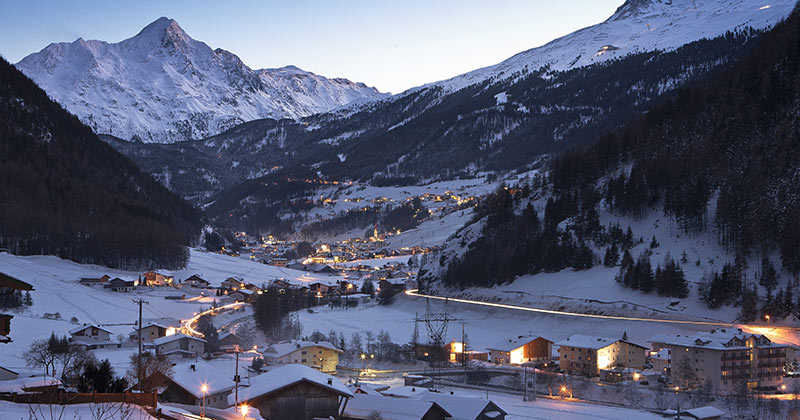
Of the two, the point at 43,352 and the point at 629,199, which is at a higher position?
the point at 629,199

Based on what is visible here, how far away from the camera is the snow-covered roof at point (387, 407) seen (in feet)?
132

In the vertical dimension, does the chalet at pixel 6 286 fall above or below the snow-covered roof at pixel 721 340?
above

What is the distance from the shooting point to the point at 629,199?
9719cm

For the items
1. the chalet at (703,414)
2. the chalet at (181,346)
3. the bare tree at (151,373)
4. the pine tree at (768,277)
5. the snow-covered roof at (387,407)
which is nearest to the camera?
the bare tree at (151,373)

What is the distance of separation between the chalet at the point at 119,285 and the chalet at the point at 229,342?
3081cm

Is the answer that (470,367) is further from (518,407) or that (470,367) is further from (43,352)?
(43,352)

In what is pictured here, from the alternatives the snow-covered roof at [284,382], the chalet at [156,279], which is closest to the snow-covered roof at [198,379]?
the snow-covered roof at [284,382]

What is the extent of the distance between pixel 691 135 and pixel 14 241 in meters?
87.2

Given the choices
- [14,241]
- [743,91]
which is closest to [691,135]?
[743,91]

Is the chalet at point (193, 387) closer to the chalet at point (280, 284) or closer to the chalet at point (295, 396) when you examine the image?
the chalet at point (295, 396)

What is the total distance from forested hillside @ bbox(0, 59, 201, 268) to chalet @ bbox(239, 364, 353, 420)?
7839 cm

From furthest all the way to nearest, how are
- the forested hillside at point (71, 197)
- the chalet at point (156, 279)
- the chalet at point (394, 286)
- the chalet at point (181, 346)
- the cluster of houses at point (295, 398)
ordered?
the forested hillside at point (71, 197) → the chalet at point (394, 286) → the chalet at point (156, 279) → the chalet at point (181, 346) → the cluster of houses at point (295, 398)

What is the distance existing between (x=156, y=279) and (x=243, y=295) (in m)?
11.7

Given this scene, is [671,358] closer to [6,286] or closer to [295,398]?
[295,398]
